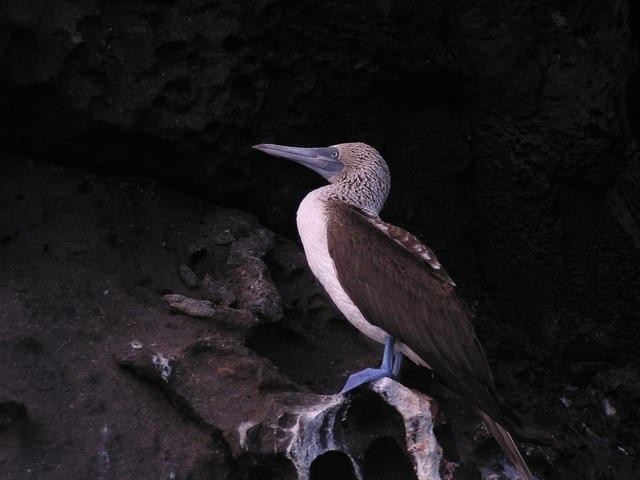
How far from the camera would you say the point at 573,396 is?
506cm

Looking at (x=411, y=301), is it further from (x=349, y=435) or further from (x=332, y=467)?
(x=332, y=467)

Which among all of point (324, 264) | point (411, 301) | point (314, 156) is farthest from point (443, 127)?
point (411, 301)

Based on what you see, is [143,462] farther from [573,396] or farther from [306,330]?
[573,396]

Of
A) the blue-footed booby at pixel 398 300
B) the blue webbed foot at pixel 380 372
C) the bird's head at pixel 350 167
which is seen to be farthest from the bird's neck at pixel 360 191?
the blue webbed foot at pixel 380 372

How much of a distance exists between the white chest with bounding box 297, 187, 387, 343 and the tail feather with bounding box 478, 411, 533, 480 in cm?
63

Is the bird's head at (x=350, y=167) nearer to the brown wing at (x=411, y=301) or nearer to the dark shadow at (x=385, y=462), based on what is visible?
the brown wing at (x=411, y=301)

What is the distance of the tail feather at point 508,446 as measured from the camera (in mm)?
3506

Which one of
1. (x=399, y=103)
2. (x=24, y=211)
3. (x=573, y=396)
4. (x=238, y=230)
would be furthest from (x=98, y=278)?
(x=573, y=396)

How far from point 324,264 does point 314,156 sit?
2.75 ft

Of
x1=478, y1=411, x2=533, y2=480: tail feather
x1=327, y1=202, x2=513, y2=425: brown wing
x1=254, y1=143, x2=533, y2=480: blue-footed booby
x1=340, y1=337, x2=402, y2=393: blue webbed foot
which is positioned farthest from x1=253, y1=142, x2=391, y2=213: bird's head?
x1=478, y1=411, x2=533, y2=480: tail feather

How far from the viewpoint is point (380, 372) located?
3.73 meters

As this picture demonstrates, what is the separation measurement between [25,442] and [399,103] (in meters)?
2.85

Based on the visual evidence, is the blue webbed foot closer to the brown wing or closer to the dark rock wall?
the brown wing

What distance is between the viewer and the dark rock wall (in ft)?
14.3
